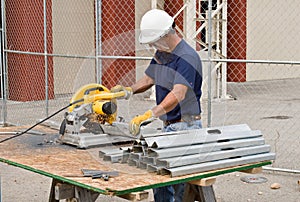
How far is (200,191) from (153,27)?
4.23 feet

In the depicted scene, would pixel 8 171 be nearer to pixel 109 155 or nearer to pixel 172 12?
pixel 109 155

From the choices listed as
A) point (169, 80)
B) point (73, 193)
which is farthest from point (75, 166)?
point (169, 80)

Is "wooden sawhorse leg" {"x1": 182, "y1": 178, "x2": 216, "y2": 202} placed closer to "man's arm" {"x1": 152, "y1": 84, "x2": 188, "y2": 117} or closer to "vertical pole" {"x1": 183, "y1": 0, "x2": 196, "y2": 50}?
"man's arm" {"x1": 152, "y1": 84, "x2": 188, "y2": 117}

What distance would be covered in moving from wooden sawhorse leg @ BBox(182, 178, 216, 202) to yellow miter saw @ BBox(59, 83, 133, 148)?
638 millimetres

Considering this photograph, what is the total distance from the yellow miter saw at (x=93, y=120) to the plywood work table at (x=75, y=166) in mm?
99

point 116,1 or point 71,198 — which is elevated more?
point 116,1

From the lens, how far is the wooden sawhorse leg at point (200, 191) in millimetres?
3701

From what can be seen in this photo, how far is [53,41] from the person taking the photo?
13.9 meters

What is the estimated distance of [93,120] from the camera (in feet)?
14.8

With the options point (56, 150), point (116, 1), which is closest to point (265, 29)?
point (116, 1)

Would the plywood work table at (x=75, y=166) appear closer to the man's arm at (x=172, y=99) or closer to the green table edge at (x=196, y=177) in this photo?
the green table edge at (x=196, y=177)

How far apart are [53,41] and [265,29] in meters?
7.64

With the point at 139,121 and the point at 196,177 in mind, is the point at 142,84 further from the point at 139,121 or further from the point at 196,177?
the point at 196,177

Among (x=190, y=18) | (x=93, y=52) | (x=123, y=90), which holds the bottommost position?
(x=123, y=90)
